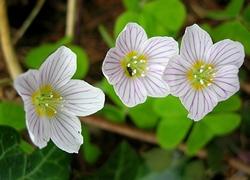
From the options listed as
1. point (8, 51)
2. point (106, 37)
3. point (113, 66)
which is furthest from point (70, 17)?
point (113, 66)

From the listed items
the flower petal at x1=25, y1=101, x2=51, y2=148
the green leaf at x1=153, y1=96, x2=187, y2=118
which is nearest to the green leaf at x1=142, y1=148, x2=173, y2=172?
the green leaf at x1=153, y1=96, x2=187, y2=118

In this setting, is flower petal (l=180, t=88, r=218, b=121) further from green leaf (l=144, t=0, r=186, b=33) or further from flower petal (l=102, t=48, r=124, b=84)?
green leaf (l=144, t=0, r=186, b=33)

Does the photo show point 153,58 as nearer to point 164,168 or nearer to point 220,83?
point 220,83

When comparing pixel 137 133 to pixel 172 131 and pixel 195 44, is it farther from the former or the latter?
pixel 195 44

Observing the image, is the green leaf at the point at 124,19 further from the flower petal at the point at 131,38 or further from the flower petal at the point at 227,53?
the flower petal at the point at 227,53

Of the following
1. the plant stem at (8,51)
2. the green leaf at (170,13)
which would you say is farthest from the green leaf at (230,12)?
the plant stem at (8,51)

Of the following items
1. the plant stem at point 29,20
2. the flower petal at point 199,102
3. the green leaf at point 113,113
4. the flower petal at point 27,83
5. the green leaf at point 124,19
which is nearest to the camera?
the flower petal at point 27,83
